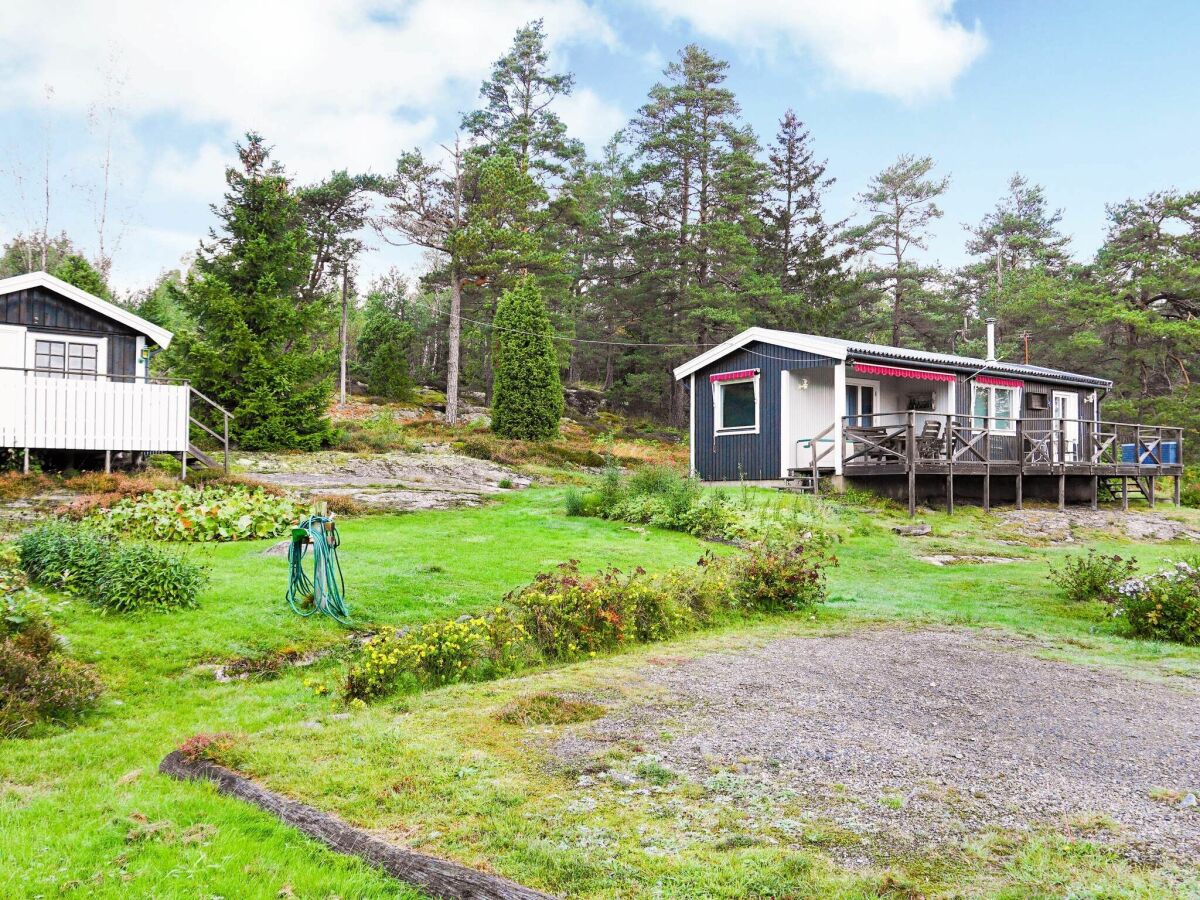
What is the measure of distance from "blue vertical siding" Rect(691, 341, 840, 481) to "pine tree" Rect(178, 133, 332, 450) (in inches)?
375

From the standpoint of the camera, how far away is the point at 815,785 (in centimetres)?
352

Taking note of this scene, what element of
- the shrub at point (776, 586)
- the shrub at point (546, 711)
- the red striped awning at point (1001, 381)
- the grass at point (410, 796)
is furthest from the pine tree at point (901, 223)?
the shrub at point (546, 711)

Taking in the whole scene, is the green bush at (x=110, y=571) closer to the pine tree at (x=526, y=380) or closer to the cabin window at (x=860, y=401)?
the cabin window at (x=860, y=401)

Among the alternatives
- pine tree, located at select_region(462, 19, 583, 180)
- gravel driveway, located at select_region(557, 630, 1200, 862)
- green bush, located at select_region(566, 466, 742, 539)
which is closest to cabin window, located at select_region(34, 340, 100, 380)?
green bush, located at select_region(566, 466, 742, 539)

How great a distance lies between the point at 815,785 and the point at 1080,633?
5.48m

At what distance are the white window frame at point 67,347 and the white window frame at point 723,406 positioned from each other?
13.4 meters

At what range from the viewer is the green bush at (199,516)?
984 centimetres

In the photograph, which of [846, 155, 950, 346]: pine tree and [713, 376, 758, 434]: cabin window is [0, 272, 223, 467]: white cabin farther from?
[846, 155, 950, 346]: pine tree

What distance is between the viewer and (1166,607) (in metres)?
7.45

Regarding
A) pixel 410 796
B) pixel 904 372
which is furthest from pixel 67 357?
pixel 904 372

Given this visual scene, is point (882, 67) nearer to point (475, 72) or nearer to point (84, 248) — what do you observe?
point (475, 72)

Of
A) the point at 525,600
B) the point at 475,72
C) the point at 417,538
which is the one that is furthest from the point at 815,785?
the point at 475,72

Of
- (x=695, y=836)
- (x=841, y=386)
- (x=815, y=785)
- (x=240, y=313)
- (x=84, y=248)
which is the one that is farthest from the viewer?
(x=84, y=248)

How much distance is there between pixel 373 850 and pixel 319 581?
430 centimetres
